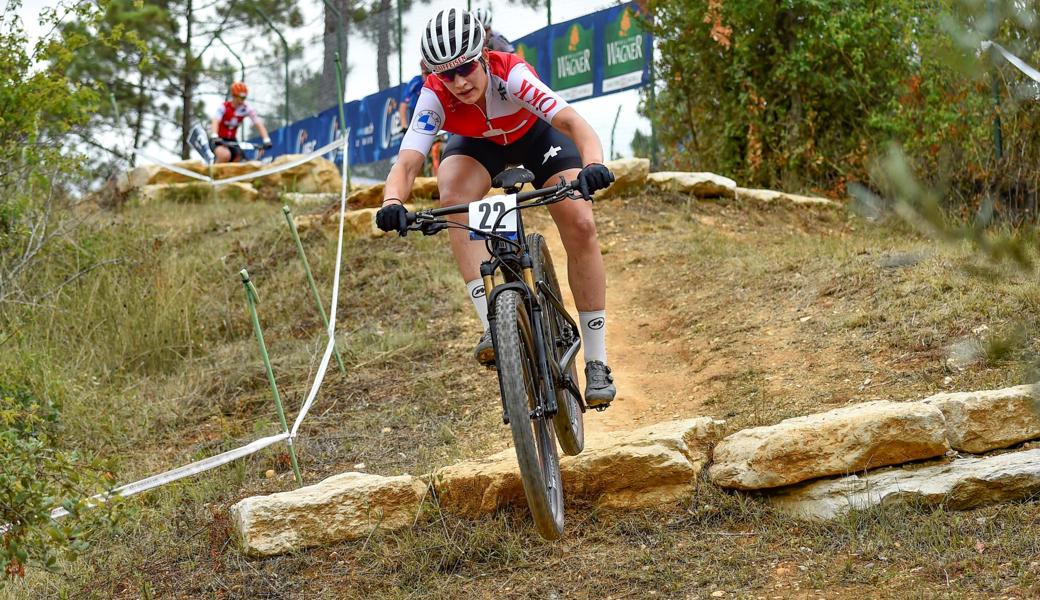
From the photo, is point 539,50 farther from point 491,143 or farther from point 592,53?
point 491,143

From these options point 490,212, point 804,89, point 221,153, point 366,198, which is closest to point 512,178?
point 490,212

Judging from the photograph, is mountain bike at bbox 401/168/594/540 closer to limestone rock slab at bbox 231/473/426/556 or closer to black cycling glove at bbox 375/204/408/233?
black cycling glove at bbox 375/204/408/233

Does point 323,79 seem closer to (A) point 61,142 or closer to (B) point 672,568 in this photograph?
(A) point 61,142

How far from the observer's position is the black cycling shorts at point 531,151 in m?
4.38

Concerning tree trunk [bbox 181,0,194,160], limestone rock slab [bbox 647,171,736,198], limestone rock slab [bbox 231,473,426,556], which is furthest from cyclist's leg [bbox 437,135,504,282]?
tree trunk [bbox 181,0,194,160]

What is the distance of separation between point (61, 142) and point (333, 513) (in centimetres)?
482

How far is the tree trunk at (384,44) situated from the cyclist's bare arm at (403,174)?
11.4m

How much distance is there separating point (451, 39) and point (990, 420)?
2.49m

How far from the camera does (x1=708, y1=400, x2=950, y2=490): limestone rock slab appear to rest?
397cm

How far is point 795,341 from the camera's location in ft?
19.5

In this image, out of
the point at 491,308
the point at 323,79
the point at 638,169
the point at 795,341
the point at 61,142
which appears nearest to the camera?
the point at 491,308

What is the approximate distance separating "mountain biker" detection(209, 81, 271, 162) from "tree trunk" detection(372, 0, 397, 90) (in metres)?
1.93

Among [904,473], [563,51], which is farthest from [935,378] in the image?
[563,51]

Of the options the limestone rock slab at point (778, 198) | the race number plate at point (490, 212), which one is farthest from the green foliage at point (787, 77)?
the race number plate at point (490, 212)
